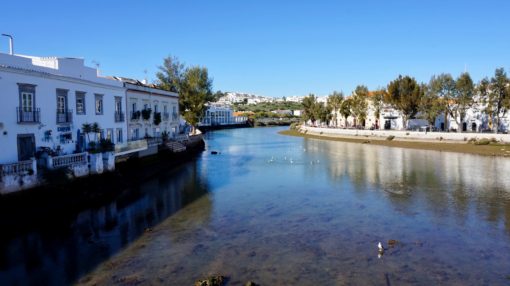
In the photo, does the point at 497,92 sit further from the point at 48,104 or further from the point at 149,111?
the point at 48,104

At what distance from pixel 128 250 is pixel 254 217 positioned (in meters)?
6.64

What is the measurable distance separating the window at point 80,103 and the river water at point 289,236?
22.9 ft

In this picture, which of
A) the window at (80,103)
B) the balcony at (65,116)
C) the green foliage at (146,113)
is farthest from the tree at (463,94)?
the balcony at (65,116)

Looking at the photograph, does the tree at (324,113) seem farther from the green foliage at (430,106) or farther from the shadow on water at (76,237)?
the shadow on water at (76,237)

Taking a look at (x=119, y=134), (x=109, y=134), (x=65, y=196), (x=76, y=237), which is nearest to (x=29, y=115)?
(x=65, y=196)

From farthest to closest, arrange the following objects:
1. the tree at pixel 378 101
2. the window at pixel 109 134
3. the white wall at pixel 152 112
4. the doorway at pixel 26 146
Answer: the tree at pixel 378 101 → the white wall at pixel 152 112 → the window at pixel 109 134 → the doorway at pixel 26 146

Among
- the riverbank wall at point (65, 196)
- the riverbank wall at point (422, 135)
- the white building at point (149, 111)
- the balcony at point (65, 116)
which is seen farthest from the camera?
the riverbank wall at point (422, 135)

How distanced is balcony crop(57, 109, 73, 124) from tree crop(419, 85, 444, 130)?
53.4 metres

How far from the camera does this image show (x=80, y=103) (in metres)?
27.9

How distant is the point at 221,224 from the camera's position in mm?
18297

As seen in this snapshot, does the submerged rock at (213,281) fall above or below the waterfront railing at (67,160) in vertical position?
below

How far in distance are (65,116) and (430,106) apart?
5677 cm

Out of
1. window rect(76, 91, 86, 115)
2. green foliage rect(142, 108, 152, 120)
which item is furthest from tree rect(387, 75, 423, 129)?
window rect(76, 91, 86, 115)

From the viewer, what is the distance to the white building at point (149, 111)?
3788 cm
